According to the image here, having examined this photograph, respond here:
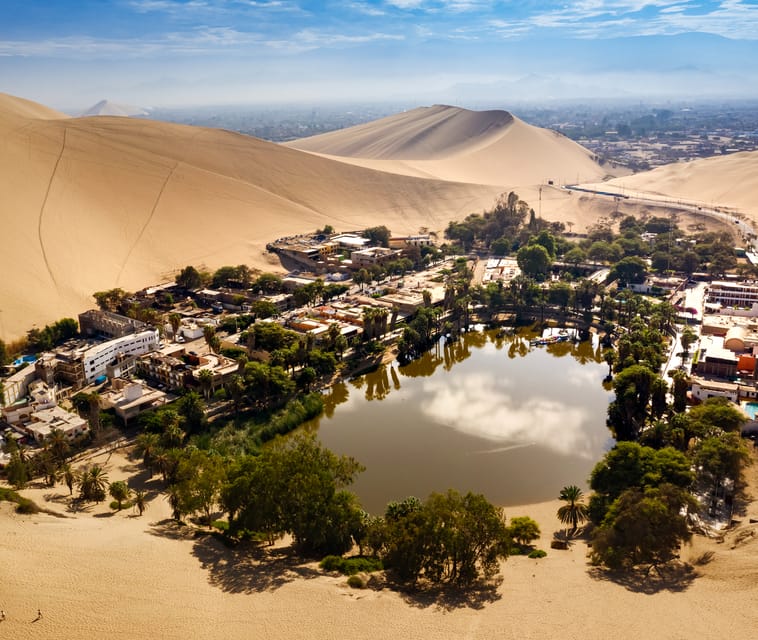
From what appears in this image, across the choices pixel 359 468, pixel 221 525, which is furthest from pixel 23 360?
pixel 359 468

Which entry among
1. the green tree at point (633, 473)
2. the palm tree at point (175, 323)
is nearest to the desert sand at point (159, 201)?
the palm tree at point (175, 323)

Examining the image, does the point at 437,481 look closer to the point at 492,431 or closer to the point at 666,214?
the point at 492,431

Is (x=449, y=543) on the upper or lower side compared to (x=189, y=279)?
lower

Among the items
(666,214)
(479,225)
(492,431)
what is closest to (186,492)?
(492,431)

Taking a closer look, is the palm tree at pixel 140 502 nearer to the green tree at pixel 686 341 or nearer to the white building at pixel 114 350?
the white building at pixel 114 350

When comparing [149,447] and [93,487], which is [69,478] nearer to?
[93,487]

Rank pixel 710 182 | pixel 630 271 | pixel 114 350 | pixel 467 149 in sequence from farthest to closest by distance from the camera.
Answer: pixel 467 149 < pixel 710 182 < pixel 630 271 < pixel 114 350

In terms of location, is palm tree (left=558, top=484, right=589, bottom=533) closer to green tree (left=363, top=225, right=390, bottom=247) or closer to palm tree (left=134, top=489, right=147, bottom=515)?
palm tree (left=134, top=489, right=147, bottom=515)
